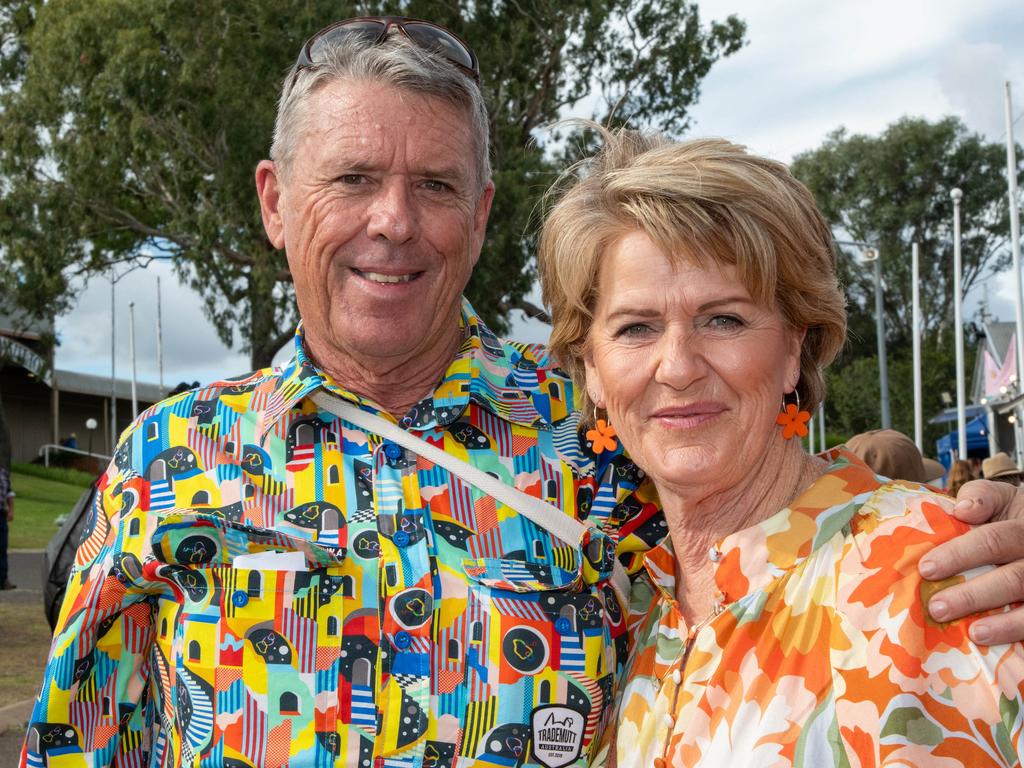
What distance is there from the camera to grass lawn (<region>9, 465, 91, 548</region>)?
19.9 metres

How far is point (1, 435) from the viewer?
2030 centimetres

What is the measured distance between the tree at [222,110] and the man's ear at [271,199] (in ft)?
46.6

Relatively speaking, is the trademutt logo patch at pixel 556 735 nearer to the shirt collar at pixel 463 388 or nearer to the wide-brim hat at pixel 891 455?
the shirt collar at pixel 463 388

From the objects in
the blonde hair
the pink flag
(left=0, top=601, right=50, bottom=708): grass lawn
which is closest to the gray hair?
the blonde hair

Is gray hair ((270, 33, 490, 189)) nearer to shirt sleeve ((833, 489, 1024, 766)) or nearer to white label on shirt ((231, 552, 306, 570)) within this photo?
white label on shirt ((231, 552, 306, 570))

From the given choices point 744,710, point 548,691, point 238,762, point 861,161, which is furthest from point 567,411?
point 861,161

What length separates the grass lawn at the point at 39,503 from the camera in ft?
65.4

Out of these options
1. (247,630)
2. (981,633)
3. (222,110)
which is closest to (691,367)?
(981,633)

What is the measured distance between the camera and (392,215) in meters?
2.40

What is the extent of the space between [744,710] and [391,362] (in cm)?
108

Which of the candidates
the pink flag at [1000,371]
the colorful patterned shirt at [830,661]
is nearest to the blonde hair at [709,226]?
the colorful patterned shirt at [830,661]

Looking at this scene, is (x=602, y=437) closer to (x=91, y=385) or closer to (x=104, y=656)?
(x=104, y=656)

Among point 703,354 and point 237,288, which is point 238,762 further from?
point 237,288

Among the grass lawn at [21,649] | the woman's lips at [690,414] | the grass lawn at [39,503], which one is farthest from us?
the grass lawn at [39,503]
